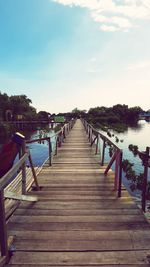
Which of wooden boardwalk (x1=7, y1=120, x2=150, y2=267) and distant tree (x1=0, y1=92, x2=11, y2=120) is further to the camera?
distant tree (x1=0, y1=92, x2=11, y2=120)

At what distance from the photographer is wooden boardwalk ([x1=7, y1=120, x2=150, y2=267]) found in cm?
272

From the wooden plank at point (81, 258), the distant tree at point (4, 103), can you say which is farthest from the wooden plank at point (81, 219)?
the distant tree at point (4, 103)

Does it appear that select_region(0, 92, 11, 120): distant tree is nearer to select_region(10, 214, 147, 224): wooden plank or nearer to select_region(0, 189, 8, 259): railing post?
select_region(10, 214, 147, 224): wooden plank

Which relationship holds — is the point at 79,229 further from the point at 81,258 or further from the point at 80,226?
the point at 81,258

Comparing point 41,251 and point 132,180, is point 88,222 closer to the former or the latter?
point 41,251

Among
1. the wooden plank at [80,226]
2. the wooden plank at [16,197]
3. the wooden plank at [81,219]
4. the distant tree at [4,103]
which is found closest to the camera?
the wooden plank at [80,226]

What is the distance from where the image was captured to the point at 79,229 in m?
3.37

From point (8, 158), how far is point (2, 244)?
149 cm

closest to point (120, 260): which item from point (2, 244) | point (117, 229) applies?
point (117, 229)

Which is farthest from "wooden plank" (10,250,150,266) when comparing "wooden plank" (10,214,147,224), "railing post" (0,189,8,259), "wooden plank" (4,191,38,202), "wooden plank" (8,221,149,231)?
"wooden plank" (4,191,38,202)

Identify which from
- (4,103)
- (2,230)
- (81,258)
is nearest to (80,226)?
(81,258)

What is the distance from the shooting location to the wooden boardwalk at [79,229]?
8.93 feet

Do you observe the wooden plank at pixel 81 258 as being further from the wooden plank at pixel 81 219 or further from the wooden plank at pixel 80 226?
the wooden plank at pixel 81 219

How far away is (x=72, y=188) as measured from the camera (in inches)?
210
